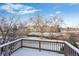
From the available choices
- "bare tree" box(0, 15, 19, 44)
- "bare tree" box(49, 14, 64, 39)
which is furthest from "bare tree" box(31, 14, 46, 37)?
"bare tree" box(0, 15, 19, 44)

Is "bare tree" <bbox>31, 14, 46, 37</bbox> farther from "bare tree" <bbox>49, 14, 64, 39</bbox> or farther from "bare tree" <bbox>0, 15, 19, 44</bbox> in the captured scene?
"bare tree" <bbox>0, 15, 19, 44</bbox>

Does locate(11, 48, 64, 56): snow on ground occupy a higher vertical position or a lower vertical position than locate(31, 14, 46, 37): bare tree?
Answer: lower

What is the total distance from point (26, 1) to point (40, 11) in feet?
0.90

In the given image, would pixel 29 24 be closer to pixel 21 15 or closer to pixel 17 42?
pixel 21 15

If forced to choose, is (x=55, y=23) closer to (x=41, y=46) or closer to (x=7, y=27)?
(x=41, y=46)

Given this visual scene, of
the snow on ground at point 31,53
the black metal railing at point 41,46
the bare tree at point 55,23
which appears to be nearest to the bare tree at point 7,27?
the black metal railing at point 41,46

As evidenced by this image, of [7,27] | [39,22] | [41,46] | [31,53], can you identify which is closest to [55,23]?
[39,22]

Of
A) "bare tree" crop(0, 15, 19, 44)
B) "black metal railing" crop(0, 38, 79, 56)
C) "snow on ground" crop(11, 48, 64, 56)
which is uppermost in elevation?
"bare tree" crop(0, 15, 19, 44)

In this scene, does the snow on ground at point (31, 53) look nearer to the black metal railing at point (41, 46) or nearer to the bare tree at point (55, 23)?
the black metal railing at point (41, 46)

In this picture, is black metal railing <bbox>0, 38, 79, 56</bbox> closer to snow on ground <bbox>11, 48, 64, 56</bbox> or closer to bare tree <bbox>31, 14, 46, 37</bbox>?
snow on ground <bbox>11, 48, 64, 56</bbox>

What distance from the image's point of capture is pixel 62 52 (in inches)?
96.0

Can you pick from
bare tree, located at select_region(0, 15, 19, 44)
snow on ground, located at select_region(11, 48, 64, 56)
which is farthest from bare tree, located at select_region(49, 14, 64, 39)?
bare tree, located at select_region(0, 15, 19, 44)

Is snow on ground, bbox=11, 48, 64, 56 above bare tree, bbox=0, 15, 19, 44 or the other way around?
the other way around

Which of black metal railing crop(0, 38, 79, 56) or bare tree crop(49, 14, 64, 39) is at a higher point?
bare tree crop(49, 14, 64, 39)
